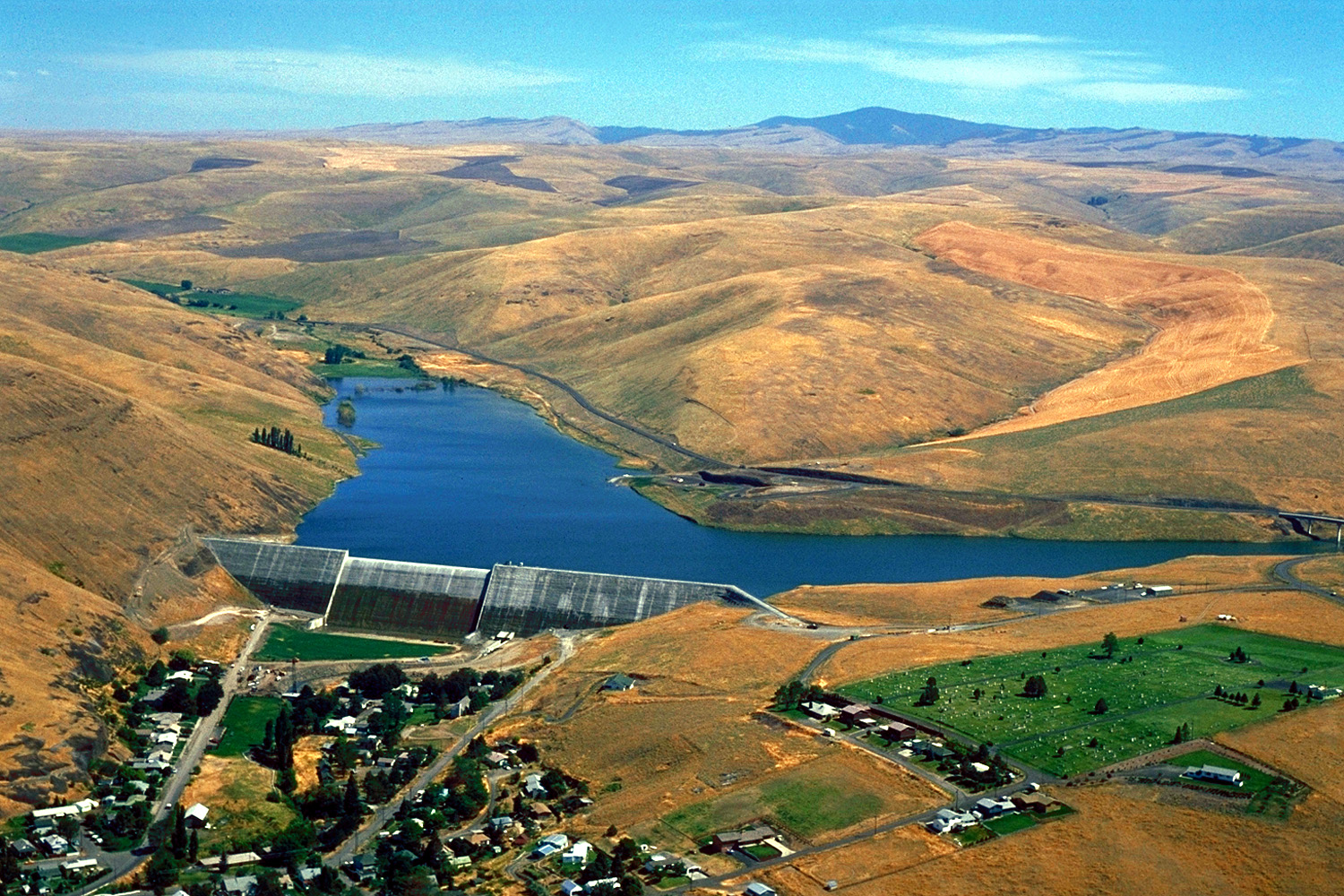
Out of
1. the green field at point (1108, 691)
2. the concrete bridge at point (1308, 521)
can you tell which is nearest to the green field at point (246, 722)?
the green field at point (1108, 691)

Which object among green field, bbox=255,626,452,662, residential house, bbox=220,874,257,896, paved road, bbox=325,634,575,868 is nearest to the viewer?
residential house, bbox=220,874,257,896

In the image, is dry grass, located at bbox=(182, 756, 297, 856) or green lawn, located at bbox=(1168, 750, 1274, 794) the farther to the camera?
dry grass, located at bbox=(182, 756, 297, 856)

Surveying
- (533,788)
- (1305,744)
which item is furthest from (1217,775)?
(533,788)

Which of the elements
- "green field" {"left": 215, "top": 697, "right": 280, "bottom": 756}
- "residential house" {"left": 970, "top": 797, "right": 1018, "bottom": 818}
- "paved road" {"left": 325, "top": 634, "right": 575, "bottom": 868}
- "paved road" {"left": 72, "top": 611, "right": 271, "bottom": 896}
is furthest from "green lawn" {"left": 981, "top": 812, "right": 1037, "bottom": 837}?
"green field" {"left": 215, "top": 697, "right": 280, "bottom": 756}

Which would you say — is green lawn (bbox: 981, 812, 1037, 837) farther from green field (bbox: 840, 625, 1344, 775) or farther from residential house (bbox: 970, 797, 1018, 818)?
green field (bbox: 840, 625, 1344, 775)

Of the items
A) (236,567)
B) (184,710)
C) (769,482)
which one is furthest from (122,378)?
(184,710)

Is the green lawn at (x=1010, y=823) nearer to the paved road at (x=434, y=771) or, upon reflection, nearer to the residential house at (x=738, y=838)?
the residential house at (x=738, y=838)

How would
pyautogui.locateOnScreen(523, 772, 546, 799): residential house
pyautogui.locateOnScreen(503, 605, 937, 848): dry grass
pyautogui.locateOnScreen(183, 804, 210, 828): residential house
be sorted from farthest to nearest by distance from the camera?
1. pyautogui.locateOnScreen(523, 772, 546, 799): residential house
2. pyautogui.locateOnScreen(503, 605, 937, 848): dry grass
3. pyautogui.locateOnScreen(183, 804, 210, 828): residential house

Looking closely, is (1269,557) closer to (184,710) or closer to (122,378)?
(184,710)
